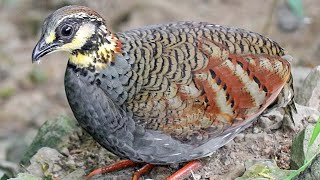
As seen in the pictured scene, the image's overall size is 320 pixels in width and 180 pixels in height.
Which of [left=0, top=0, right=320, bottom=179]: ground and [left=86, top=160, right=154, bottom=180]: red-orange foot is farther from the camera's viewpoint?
[left=0, top=0, right=320, bottom=179]: ground

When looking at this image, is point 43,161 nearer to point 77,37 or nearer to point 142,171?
point 142,171

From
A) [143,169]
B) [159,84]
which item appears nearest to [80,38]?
[159,84]

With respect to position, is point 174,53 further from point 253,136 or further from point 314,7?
point 314,7

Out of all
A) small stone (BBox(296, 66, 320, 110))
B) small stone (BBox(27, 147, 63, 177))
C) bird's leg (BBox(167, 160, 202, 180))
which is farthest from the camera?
small stone (BBox(296, 66, 320, 110))

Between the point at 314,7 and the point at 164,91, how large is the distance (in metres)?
5.51

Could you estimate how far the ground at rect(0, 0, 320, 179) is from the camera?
9.23 m

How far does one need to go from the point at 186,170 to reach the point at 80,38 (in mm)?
1136

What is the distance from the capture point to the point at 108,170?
215 inches

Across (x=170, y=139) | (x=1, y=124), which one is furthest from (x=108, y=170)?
(x=1, y=124)

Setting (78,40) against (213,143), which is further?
(213,143)

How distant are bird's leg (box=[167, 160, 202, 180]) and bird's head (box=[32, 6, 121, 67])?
0.89 m

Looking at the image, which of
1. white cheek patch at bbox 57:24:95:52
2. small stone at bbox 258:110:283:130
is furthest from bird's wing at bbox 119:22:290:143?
small stone at bbox 258:110:283:130

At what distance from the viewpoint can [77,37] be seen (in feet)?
15.7

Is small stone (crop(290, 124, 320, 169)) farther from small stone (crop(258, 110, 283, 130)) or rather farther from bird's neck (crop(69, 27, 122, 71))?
bird's neck (crop(69, 27, 122, 71))
